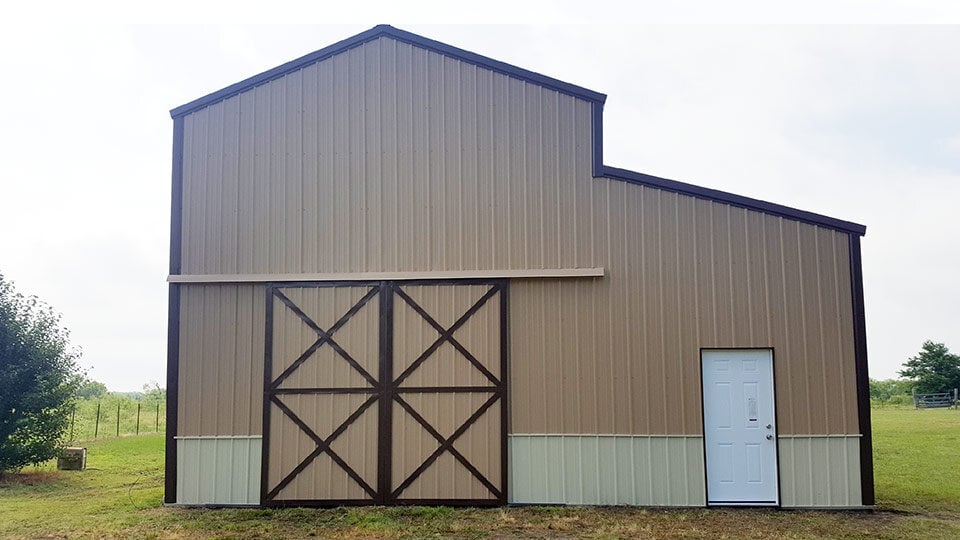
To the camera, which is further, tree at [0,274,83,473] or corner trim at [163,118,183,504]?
tree at [0,274,83,473]

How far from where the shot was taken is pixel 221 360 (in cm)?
1172

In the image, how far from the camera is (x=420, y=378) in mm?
11578

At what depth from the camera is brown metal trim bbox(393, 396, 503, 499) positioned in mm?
11312

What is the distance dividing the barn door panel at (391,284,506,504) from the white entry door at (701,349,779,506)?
9.28 feet

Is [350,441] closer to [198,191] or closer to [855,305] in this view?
[198,191]

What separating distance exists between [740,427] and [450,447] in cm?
393

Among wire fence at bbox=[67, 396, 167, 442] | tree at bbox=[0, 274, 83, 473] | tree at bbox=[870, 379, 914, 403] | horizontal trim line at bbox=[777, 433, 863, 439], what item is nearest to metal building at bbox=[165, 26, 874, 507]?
horizontal trim line at bbox=[777, 433, 863, 439]

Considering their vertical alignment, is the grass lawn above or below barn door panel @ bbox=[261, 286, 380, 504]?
below

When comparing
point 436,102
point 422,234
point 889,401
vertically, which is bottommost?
point 889,401

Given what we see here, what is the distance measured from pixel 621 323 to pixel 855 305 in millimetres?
3132

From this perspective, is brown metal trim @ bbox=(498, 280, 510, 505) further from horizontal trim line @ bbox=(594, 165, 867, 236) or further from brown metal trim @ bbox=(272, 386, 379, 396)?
horizontal trim line @ bbox=(594, 165, 867, 236)

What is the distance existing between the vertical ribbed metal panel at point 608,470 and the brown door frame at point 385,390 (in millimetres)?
350

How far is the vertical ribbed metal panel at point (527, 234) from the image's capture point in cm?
1128

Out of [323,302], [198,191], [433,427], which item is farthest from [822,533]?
[198,191]
